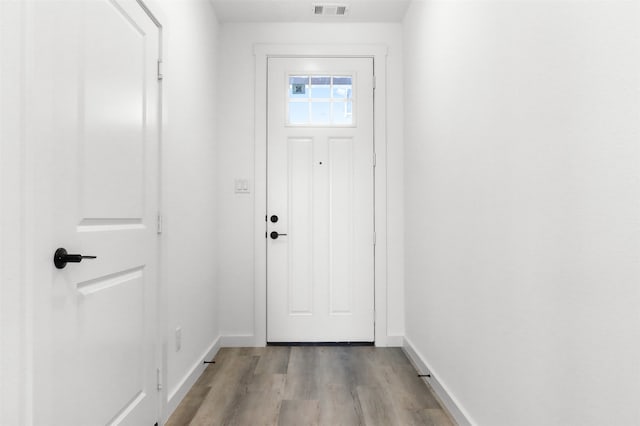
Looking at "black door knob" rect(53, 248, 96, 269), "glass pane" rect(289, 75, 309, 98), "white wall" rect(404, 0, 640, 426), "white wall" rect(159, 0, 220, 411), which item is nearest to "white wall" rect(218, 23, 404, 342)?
"white wall" rect(159, 0, 220, 411)

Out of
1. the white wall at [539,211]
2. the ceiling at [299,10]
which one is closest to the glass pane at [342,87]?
the ceiling at [299,10]

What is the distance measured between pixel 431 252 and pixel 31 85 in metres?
2.18

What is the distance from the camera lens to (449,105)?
2273 millimetres

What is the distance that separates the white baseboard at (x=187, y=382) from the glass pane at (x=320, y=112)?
6.37 feet

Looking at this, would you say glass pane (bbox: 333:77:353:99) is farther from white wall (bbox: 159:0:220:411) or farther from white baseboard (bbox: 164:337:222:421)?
white baseboard (bbox: 164:337:222:421)

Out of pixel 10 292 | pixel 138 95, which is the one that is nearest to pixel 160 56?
pixel 138 95

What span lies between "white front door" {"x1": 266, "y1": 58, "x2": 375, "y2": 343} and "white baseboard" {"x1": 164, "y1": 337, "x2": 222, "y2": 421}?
55 cm

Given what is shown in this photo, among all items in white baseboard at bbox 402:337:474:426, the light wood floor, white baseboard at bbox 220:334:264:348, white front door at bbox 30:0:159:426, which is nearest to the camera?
white front door at bbox 30:0:159:426

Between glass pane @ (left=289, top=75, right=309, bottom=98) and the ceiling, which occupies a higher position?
the ceiling

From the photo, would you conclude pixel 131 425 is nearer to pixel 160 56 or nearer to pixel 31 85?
pixel 31 85

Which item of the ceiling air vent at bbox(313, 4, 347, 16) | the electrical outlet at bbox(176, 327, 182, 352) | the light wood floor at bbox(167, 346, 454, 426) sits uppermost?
the ceiling air vent at bbox(313, 4, 347, 16)

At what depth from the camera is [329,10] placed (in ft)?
10.5

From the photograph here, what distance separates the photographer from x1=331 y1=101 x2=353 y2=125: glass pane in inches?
136

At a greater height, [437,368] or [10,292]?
[10,292]
